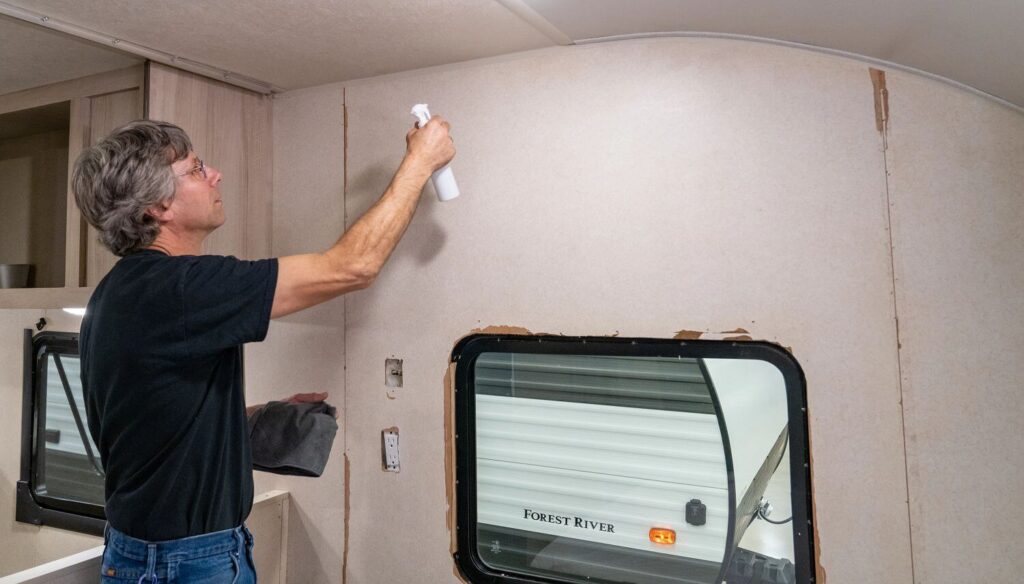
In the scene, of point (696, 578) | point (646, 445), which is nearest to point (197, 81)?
point (646, 445)

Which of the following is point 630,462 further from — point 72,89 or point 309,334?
point 72,89

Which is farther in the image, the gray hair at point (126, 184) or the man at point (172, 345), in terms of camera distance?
the gray hair at point (126, 184)

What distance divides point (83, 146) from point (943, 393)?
2703mm

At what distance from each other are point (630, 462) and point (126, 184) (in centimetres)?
150

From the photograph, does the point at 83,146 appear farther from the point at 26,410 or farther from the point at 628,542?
the point at 628,542

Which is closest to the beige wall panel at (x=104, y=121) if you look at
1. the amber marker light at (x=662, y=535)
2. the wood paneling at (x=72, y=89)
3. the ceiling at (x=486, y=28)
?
the wood paneling at (x=72, y=89)

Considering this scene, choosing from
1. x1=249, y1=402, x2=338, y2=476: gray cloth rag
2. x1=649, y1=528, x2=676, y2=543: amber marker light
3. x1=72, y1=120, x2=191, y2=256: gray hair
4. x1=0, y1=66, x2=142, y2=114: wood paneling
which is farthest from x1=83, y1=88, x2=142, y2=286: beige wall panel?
x1=649, y1=528, x2=676, y2=543: amber marker light

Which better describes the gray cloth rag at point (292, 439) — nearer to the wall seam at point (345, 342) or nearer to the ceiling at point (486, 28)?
the wall seam at point (345, 342)

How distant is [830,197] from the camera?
1571 millimetres

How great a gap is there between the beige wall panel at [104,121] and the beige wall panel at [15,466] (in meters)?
0.52

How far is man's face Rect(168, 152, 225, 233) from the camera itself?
4.57ft

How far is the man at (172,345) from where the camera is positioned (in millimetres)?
1214

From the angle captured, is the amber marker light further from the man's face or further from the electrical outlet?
the man's face

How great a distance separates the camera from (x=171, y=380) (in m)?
1.24
